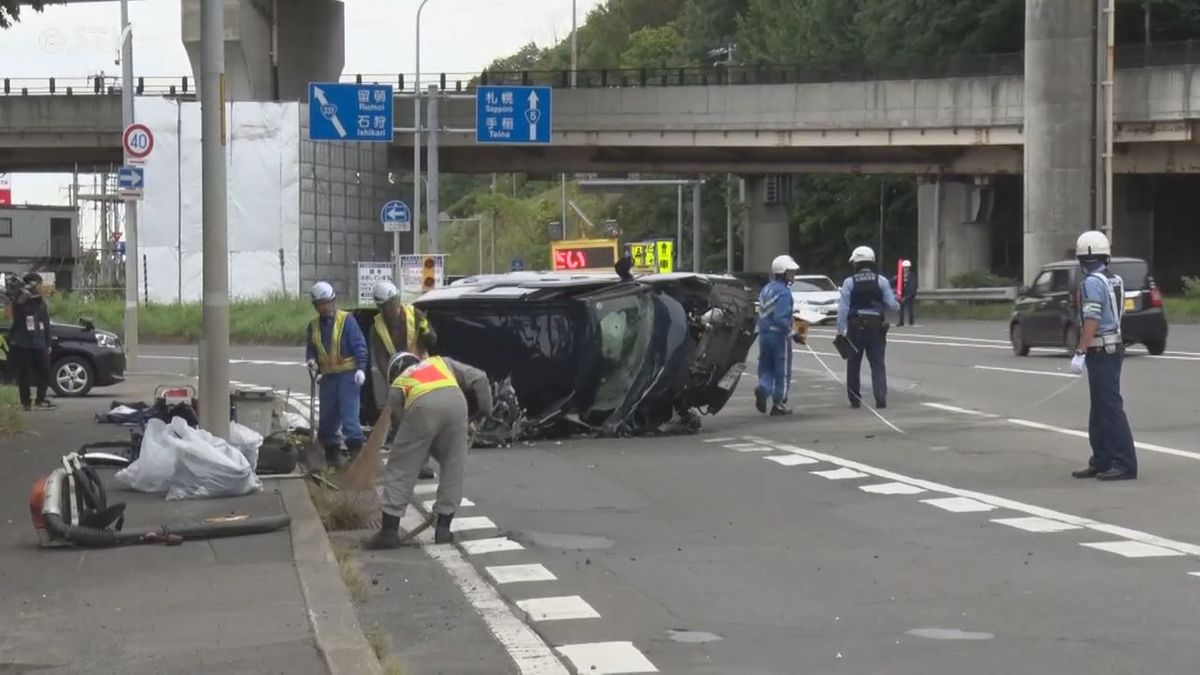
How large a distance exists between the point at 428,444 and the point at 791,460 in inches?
222

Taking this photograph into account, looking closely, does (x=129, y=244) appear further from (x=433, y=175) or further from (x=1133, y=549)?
(x=1133, y=549)

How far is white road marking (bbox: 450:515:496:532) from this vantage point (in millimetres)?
12148

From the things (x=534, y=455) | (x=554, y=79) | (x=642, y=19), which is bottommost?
(x=534, y=455)

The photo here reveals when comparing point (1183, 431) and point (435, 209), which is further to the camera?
point (435, 209)

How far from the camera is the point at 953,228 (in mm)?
64250

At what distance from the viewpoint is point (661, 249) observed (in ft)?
191

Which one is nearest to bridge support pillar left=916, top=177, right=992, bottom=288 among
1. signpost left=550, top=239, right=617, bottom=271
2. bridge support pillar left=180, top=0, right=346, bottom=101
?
signpost left=550, top=239, right=617, bottom=271

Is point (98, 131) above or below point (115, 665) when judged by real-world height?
above

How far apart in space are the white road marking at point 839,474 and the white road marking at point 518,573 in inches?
184

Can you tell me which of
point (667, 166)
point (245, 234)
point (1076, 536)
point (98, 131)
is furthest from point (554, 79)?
point (1076, 536)

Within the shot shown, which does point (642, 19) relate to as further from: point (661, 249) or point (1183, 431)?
point (1183, 431)

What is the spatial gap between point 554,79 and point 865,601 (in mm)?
49997

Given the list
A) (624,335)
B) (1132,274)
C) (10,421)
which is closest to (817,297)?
(1132,274)

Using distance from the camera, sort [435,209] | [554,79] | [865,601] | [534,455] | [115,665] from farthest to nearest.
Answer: [554,79] → [435,209] → [534,455] → [865,601] → [115,665]
